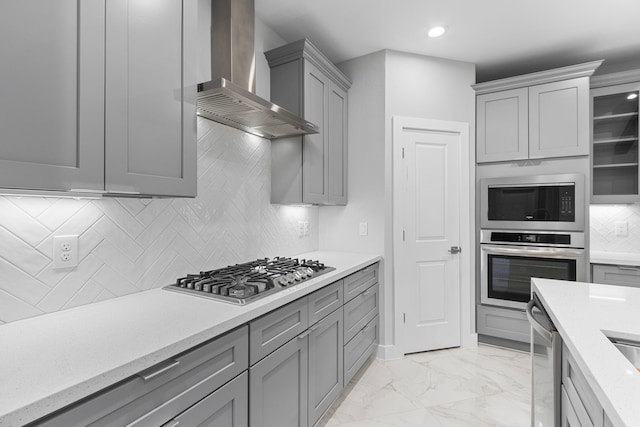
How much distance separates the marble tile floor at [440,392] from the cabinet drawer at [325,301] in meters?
0.72

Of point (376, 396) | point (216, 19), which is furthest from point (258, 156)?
point (376, 396)

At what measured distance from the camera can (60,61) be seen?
0.93 meters

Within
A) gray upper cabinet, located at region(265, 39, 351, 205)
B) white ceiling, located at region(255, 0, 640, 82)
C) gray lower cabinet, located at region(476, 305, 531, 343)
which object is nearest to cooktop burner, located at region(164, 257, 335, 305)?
gray upper cabinet, located at region(265, 39, 351, 205)

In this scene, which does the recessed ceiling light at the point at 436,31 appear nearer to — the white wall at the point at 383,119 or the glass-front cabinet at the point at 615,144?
the white wall at the point at 383,119

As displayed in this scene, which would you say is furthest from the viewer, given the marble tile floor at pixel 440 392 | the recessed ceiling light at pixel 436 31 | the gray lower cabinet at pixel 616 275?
the gray lower cabinet at pixel 616 275

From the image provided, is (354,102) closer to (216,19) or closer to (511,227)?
(216,19)

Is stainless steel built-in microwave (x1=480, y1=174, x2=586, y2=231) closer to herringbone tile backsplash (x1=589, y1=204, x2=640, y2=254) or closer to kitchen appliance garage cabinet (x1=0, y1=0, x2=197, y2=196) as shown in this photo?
herringbone tile backsplash (x1=589, y1=204, x2=640, y2=254)

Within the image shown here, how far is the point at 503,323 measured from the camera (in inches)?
116

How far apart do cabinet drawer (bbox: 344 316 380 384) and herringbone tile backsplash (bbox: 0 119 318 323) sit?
0.88m

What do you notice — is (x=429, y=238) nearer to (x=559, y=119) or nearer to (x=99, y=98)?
(x=559, y=119)

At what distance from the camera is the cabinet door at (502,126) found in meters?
2.91

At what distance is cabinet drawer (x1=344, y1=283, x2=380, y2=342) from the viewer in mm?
2172

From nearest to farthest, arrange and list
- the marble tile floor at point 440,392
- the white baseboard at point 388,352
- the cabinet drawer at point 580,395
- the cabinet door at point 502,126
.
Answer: the cabinet drawer at point 580,395, the marble tile floor at point 440,392, the white baseboard at point 388,352, the cabinet door at point 502,126

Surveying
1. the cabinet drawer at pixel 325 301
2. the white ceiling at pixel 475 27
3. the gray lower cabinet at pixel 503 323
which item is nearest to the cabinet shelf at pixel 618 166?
the white ceiling at pixel 475 27
